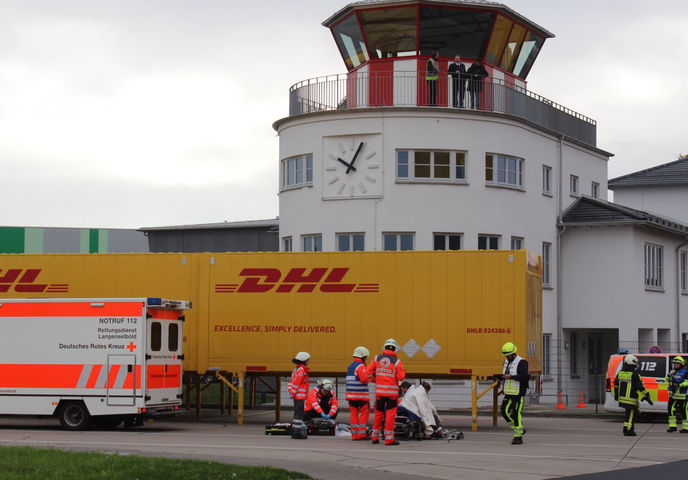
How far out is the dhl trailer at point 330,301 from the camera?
23844 mm

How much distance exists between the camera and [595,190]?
42.2m

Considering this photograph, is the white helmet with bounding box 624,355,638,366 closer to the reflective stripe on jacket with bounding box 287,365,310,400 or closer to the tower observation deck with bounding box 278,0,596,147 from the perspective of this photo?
the reflective stripe on jacket with bounding box 287,365,310,400

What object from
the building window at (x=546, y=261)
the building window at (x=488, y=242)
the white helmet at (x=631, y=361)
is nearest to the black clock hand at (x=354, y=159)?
the building window at (x=488, y=242)

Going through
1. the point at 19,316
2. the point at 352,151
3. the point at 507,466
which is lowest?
the point at 507,466

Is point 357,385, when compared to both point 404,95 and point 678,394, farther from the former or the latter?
point 404,95

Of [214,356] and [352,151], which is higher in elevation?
[352,151]

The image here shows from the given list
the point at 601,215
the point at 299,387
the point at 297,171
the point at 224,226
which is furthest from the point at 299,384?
the point at 224,226

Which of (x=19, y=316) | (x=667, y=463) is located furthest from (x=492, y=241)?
(x=667, y=463)

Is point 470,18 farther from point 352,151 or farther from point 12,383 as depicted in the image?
point 12,383

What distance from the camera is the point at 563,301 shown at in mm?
38156

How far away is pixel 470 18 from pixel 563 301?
32.5ft

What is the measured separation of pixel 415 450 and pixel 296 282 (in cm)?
679

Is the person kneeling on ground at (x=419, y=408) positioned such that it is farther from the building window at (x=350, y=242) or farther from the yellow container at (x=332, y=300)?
the building window at (x=350, y=242)

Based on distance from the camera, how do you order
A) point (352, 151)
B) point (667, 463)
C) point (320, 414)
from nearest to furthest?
point (667, 463) < point (320, 414) < point (352, 151)
